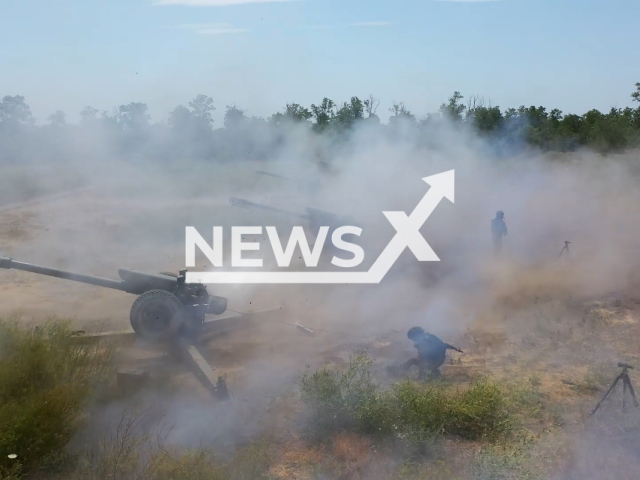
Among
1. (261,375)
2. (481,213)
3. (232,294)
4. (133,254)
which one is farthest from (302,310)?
(481,213)

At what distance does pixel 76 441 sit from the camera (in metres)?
5.32

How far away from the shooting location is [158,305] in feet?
24.2

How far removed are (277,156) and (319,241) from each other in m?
6.31

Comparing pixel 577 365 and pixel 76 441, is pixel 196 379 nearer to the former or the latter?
pixel 76 441

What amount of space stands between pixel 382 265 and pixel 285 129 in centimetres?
815

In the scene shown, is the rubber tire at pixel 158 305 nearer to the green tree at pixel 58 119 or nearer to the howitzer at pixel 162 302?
the howitzer at pixel 162 302

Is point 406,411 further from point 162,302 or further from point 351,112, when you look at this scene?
point 351,112

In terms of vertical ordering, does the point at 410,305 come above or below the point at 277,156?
below

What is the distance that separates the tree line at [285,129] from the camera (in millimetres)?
18361

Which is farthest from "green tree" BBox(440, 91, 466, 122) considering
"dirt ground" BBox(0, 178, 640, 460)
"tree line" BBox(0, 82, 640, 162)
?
"dirt ground" BBox(0, 178, 640, 460)

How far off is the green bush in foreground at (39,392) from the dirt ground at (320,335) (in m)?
1.03

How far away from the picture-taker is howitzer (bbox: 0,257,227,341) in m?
7.37

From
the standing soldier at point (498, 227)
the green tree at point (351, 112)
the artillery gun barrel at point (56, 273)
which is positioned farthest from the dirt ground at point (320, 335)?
the green tree at point (351, 112)

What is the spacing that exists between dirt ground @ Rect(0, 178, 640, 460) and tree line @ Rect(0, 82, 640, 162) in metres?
6.44
